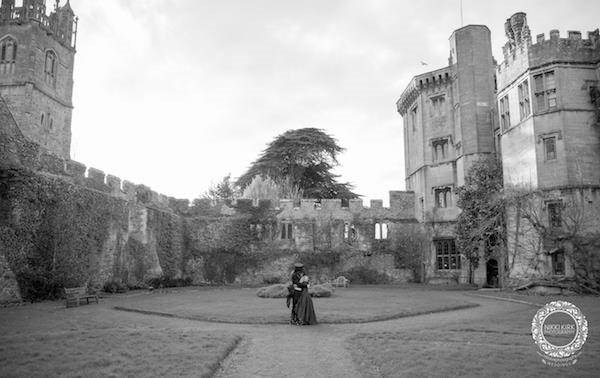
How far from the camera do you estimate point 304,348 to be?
8.85m

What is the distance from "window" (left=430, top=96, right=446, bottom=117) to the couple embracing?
75.5 feet

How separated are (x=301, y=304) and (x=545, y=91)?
17.3m

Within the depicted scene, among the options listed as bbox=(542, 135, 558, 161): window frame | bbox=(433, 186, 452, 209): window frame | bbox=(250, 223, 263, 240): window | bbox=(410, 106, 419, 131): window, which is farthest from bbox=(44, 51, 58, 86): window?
bbox=(542, 135, 558, 161): window frame

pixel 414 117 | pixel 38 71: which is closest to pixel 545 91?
pixel 414 117

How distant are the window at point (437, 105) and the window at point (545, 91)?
9519mm

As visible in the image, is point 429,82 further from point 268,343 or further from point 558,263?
point 268,343

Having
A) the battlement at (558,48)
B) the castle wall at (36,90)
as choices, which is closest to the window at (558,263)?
the battlement at (558,48)

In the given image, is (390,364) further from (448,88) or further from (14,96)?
(14,96)

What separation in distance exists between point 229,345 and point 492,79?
26.8m

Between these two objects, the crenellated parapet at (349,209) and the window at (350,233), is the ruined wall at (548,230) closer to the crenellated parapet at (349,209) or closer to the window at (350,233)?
the crenellated parapet at (349,209)

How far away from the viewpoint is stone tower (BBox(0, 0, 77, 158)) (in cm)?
4022

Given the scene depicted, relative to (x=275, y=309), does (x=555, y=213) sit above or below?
above

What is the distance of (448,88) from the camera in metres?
31.2

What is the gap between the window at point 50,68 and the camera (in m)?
43.8
